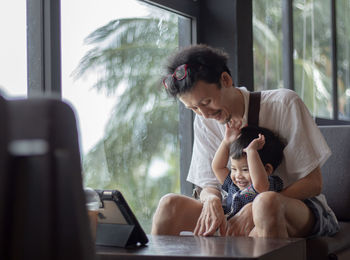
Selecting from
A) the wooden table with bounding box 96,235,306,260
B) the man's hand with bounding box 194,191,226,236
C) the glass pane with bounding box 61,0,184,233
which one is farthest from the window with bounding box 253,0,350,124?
the wooden table with bounding box 96,235,306,260

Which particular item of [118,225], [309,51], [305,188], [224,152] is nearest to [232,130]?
[224,152]

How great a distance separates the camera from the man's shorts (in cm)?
198

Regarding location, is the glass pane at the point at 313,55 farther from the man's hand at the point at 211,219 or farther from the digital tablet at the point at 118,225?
the digital tablet at the point at 118,225

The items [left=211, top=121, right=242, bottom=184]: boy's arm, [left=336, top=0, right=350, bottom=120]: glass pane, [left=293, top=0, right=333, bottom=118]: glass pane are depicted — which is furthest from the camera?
[left=336, top=0, right=350, bottom=120]: glass pane

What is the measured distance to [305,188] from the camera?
1.98 m

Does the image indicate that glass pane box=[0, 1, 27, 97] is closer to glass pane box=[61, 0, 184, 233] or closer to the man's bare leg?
glass pane box=[61, 0, 184, 233]

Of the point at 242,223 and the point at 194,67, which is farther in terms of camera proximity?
the point at 194,67

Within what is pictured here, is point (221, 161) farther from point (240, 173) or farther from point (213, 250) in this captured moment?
point (213, 250)

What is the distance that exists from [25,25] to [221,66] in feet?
2.45

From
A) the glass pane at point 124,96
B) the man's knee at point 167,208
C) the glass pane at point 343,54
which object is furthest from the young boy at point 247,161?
the glass pane at point 343,54

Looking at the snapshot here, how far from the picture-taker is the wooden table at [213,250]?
1241mm

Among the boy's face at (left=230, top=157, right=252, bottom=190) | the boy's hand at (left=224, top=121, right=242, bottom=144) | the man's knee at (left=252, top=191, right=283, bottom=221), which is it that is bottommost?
the man's knee at (left=252, top=191, right=283, bottom=221)

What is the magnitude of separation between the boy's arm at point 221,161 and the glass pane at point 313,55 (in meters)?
1.92

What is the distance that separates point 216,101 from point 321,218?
578mm
